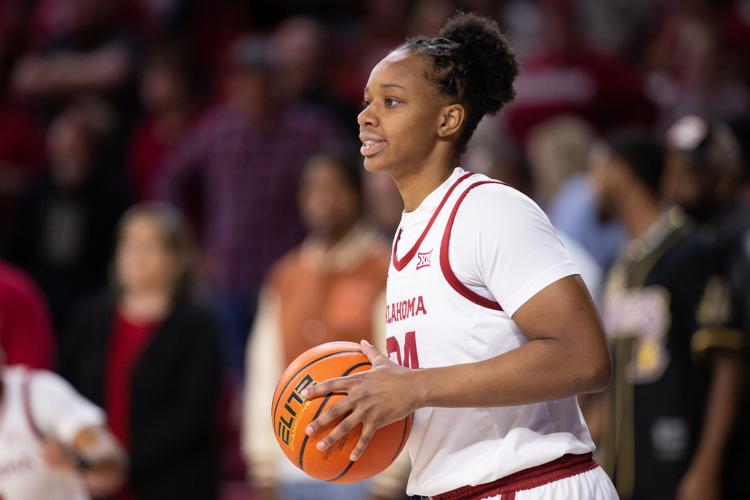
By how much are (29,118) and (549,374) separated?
8.39m

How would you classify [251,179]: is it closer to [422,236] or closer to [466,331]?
[422,236]

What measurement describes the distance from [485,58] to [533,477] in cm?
104

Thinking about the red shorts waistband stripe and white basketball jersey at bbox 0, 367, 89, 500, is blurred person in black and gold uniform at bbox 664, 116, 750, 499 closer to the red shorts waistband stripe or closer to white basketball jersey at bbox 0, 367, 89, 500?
the red shorts waistband stripe

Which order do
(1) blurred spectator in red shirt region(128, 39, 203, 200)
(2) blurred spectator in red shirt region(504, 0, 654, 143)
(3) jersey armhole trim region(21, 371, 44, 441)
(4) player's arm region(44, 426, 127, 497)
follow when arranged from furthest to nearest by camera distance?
(1) blurred spectator in red shirt region(128, 39, 203, 200), (2) blurred spectator in red shirt region(504, 0, 654, 143), (3) jersey armhole trim region(21, 371, 44, 441), (4) player's arm region(44, 426, 127, 497)

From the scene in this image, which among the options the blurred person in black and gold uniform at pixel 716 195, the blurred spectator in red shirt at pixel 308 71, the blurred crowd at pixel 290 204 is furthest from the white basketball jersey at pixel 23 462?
the blurred spectator in red shirt at pixel 308 71

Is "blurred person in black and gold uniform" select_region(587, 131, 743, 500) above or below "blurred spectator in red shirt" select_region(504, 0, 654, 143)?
below

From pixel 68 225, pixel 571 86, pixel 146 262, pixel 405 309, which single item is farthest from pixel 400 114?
pixel 68 225

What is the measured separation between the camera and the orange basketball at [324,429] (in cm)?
311

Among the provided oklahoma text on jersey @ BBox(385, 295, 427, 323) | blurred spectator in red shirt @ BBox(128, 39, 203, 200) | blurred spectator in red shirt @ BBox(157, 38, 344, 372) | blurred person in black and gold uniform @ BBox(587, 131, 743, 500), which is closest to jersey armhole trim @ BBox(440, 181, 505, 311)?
oklahoma text on jersey @ BBox(385, 295, 427, 323)

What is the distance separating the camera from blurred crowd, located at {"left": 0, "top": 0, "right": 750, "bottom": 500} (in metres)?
5.73

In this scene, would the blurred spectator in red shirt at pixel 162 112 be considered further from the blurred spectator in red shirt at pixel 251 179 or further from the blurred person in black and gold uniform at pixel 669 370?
the blurred person in black and gold uniform at pixel 669 370

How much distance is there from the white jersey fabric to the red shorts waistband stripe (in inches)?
72.4

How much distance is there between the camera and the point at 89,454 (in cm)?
454

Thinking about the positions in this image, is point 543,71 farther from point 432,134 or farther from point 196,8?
point 432,134
